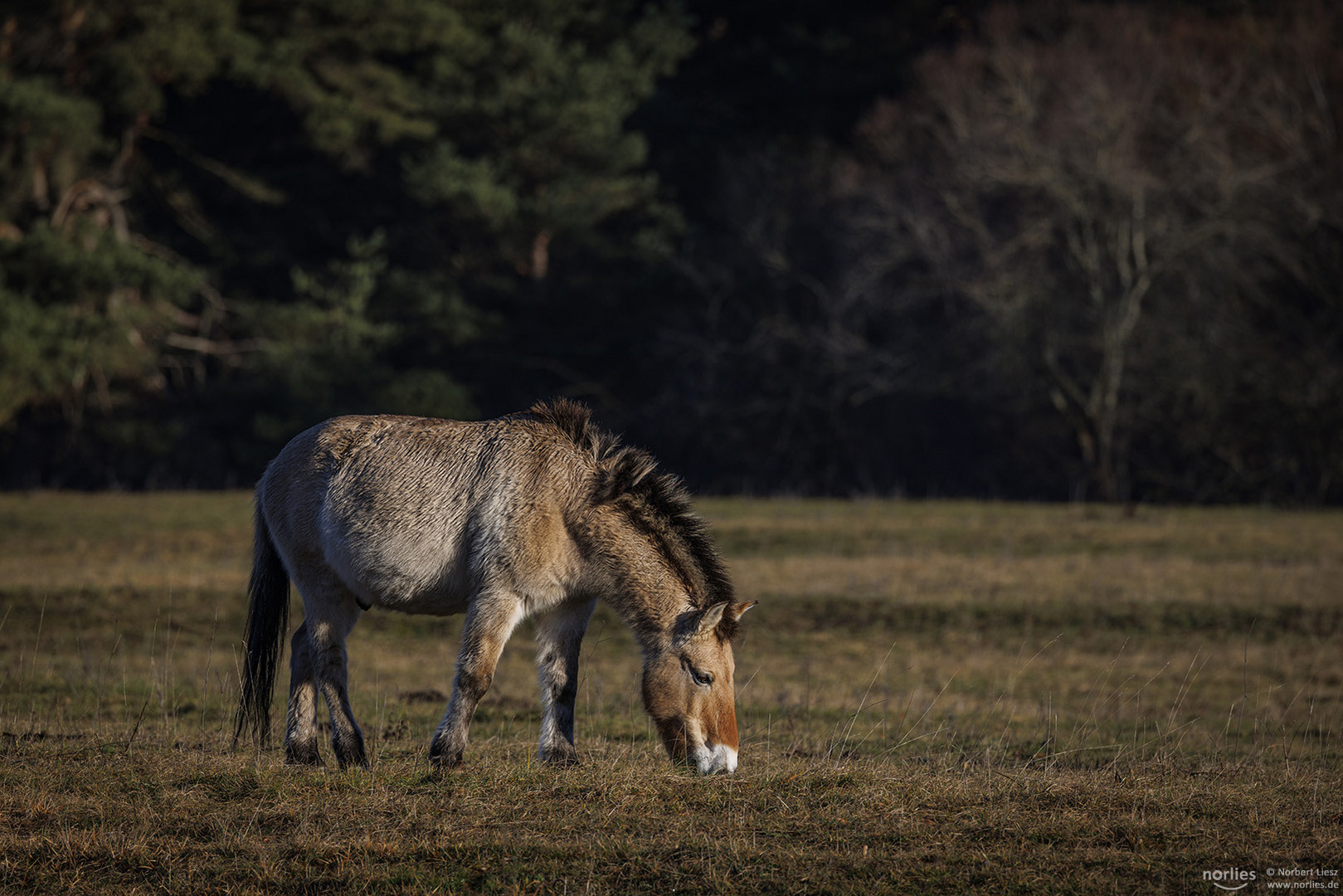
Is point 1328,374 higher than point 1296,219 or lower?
lower

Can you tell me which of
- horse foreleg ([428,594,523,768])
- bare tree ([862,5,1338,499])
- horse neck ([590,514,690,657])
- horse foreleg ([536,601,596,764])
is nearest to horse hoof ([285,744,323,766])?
horse foreleg ([428,594,523,768])

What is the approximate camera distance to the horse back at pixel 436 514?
7500 millimetres

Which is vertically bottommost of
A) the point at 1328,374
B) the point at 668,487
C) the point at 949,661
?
the point at 949,661

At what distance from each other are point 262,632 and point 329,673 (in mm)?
980

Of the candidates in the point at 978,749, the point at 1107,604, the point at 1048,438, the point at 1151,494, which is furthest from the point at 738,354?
the point at 978,749

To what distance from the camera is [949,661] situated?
1465cm

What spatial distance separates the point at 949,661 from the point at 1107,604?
3.52m

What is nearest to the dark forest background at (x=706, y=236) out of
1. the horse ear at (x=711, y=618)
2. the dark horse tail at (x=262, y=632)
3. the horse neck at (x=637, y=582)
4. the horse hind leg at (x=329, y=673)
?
the dark horse tail at (x=262, y=632)

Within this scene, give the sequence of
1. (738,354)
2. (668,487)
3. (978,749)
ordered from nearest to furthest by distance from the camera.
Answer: (668,487), (978,749), (738,354)

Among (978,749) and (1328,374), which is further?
(1328,374)

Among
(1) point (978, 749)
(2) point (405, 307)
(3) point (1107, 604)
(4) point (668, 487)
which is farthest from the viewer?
(2) point (405, 307)

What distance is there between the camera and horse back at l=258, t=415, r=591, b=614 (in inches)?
295

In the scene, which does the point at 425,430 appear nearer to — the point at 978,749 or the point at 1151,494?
the point at 978,749

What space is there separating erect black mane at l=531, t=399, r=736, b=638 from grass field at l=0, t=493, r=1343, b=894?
112 cm
